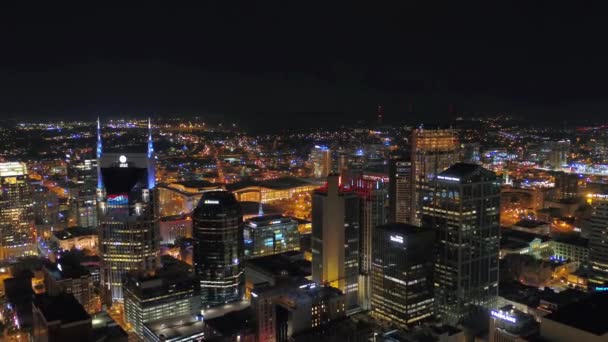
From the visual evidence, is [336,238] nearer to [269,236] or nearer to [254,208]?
[269,236]

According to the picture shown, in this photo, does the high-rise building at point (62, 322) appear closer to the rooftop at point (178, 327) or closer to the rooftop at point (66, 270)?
the rooftop at point (178, 327)

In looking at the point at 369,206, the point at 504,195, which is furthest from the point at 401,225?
the point at 504,195

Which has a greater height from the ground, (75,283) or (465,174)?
(465,174)

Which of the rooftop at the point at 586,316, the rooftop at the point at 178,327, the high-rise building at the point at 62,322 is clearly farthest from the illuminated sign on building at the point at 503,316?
the high-rise building at the point at 62,322

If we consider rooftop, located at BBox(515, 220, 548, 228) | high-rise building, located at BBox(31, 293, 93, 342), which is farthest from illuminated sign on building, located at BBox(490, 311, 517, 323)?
rooftop, located at BBox(515, 220, 548, 228)

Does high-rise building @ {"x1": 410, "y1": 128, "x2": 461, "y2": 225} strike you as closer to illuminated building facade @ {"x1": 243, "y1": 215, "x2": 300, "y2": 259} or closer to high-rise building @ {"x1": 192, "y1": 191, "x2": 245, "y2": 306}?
illuminated building facade @ {"x1": 243, "y1": 215, "x2": 300, "y2": 259}

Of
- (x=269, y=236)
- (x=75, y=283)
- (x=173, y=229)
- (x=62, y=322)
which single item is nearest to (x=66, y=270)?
(x=75, y=283)

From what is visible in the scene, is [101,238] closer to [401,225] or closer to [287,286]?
[287,286]
